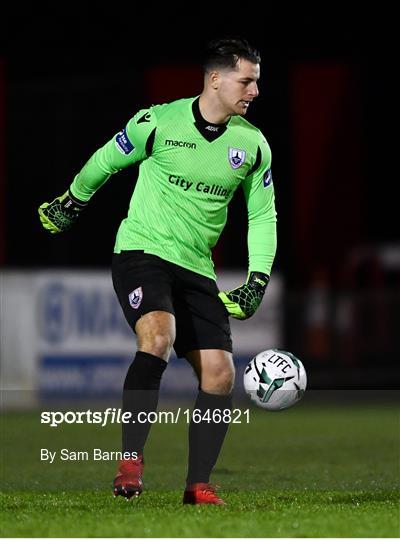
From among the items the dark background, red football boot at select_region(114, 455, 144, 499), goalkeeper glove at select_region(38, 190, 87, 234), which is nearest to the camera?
red football boot at select_region(114, 455, 144, 499)

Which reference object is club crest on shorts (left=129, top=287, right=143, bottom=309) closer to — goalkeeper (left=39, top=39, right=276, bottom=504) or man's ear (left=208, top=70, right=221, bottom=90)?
goalkeeper (left=39, top=39, right=276, bottom=504)

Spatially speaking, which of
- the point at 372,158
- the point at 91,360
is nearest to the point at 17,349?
the point at 91,360

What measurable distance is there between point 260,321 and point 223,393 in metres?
8.56

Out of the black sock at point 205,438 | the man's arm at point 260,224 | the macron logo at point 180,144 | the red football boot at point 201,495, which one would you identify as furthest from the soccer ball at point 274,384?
the macron logo at point 180,144

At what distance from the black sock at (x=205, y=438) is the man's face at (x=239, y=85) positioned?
1.40 meters

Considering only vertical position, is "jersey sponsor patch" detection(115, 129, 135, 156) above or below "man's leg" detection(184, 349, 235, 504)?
above

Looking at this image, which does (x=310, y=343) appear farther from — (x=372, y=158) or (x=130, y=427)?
(x=130, y=427)

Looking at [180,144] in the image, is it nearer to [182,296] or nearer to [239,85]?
[239,85]

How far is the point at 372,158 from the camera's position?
74.9 ft

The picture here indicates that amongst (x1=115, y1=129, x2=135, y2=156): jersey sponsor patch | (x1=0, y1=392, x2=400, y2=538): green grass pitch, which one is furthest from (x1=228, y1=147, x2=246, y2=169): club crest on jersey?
(x1=0, y1=392, x2=400, y2=538): green grass pitch

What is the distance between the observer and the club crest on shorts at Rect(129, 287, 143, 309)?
6.63 m

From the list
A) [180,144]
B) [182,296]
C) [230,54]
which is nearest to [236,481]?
[182,296]

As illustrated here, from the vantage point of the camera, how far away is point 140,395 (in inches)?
256

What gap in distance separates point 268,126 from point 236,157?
10603mm
